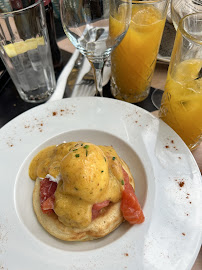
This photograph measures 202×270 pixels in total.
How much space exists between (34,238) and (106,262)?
1.03ft

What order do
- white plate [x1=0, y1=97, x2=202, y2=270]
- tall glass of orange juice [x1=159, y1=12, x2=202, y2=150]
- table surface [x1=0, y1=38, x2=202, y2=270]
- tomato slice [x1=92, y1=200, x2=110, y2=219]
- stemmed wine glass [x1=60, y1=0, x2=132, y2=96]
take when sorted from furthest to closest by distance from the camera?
1. table surface [x1=0, y1=38, x2=202, y2=270]
2. stemmed wine glass [x1=60, y1=0, x2=132, y2=96]
3. tall glass of orange juice [x1=159, y1=12, x2=202, y2=150]
4. tomato slice [x1=92, y1=200, x2=110, y2=219]
5. white plate [x1=0, y1=97, x2=202, y2=270]

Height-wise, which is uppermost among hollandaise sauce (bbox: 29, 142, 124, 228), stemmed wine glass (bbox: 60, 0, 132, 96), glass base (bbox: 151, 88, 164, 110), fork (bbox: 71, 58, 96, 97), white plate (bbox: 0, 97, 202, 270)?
stemmed wine glass (bbox: 60, 0, 132, 96)

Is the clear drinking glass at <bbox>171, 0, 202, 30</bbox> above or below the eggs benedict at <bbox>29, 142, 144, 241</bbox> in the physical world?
above

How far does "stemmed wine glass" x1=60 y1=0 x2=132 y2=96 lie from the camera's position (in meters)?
1.35

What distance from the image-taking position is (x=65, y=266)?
0.98m

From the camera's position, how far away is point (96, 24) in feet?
4.83

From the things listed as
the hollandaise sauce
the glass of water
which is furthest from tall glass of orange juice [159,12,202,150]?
the glass of water

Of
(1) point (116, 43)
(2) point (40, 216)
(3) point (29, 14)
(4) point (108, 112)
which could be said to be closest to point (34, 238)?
(2) point (40, 216)

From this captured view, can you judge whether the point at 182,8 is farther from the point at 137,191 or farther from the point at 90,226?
the point at 90,226

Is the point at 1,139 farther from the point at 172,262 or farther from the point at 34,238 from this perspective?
the point at 172,262

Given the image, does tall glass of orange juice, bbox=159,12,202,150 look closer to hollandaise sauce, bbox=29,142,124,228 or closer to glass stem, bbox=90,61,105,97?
glass stem, bbox=90,61,105,97

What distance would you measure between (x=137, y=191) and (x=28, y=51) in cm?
122

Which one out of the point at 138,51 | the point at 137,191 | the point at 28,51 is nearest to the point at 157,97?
the point at 138,51

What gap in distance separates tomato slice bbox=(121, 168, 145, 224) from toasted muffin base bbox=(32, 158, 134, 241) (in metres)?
0.04
